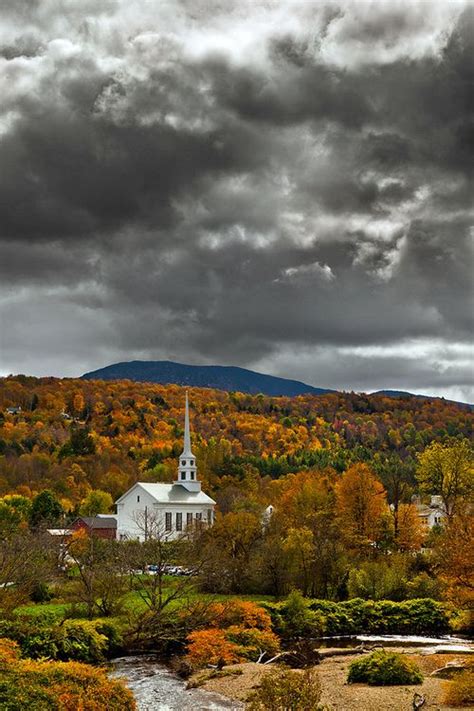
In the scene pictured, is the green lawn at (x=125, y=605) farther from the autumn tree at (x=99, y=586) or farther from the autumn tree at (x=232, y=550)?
the autumn tree at (x=232, y=550)

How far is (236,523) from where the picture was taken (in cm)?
6091

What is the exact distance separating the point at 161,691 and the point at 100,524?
222 feet

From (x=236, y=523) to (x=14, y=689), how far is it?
125 feet

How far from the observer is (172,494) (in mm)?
99000

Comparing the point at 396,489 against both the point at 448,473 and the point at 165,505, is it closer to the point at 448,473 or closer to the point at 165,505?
the point at 448,473

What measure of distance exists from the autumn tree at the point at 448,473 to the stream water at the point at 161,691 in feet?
114

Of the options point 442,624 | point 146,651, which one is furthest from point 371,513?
point 146,651

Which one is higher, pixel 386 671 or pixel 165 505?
pixel 165 505

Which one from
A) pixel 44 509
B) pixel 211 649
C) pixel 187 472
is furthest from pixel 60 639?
pixel 187 472

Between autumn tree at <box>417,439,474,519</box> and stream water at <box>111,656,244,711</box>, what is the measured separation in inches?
1368

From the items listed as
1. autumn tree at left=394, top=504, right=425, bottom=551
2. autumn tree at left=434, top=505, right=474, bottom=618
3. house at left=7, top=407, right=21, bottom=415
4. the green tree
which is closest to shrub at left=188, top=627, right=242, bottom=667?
autumn tree at left=434, top=505, right=474, bottom=618

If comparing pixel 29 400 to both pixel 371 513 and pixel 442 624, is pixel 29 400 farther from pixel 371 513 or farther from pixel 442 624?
pixel 442 624

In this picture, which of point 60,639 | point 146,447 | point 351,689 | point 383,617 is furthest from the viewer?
point 146,447

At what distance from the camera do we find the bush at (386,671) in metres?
32.4
